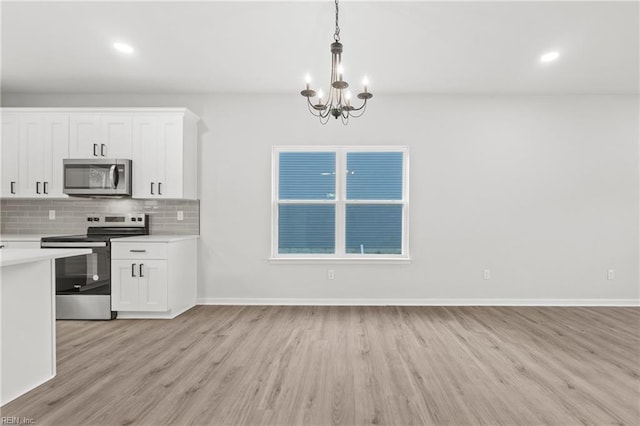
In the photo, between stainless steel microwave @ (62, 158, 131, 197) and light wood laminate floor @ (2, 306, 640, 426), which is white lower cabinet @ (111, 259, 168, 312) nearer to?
light wood laminate floor @ (2, 306, 640, 426)

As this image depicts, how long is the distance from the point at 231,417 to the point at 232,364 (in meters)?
0.72

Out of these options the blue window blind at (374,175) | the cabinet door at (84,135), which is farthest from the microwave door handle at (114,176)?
the blue window blind at (374,175)

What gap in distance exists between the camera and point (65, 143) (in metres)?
4.13

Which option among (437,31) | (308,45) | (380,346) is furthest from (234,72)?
(380,346)

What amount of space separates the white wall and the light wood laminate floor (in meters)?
0.56

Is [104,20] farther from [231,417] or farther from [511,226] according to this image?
[511,226]

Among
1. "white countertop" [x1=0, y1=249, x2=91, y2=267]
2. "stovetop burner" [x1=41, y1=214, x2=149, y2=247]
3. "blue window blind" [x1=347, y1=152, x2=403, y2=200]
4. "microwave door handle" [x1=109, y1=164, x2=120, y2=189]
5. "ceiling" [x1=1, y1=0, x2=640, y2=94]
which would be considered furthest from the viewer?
"blue window blind" [x1=347, y1=152, x2=403, y2=200]

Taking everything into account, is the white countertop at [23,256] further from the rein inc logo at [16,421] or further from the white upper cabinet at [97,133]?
the white upper cabinet at [97,133]

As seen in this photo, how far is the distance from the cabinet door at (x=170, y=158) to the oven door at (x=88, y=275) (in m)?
0.91

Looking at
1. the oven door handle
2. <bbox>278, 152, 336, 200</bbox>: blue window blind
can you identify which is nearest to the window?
<bbox>278, 152, 336, 200</bbox>: blue window blind

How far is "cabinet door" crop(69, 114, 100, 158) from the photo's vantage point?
412cm

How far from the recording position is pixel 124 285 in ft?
12.5

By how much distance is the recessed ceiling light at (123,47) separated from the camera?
3.24 m

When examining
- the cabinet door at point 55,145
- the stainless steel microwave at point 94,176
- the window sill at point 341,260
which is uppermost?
the cabinet door at point 55,145
